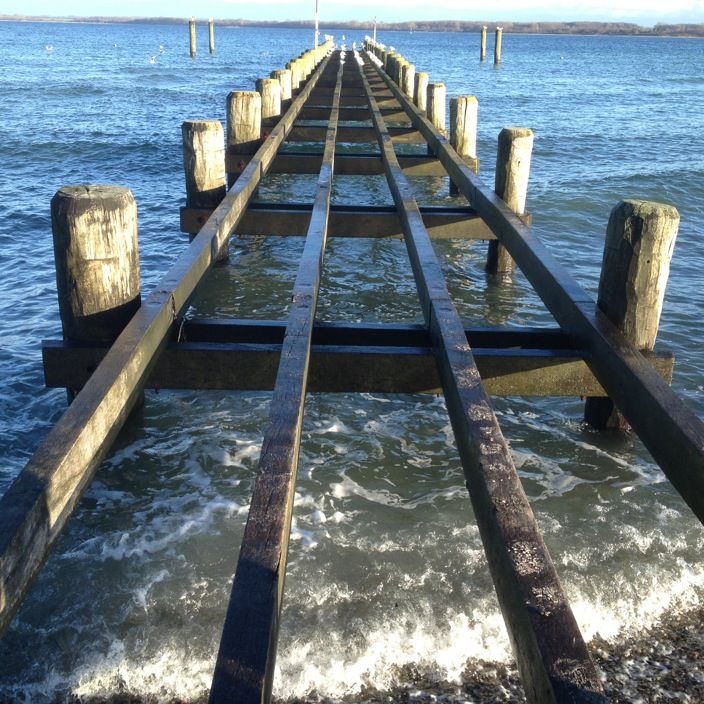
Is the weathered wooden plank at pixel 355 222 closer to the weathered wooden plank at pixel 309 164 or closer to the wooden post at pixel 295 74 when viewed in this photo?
the weathered wooden plank at pixel 309 164

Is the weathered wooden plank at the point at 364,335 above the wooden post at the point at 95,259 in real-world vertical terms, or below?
below

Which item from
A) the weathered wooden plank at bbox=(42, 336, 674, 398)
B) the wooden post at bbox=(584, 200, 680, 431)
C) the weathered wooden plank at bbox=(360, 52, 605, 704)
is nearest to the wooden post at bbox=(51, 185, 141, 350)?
the weathered wooden plank at bbox=(42, 336, 674, 398)

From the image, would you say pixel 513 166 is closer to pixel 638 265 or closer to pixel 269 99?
pixel 638 265

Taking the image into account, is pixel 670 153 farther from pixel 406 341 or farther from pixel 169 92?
pixel 169 92

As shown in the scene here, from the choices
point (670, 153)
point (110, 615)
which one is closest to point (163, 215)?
point (110, 615)

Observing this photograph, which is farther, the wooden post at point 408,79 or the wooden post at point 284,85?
the wooden post at point 408,79

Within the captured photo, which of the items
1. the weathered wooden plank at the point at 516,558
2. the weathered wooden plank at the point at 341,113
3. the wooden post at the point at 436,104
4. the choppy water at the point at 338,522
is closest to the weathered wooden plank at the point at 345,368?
the weathered wooden plank at the point at 516,558

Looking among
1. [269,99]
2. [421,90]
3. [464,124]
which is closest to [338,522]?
[464,124]

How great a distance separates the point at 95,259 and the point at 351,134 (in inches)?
349

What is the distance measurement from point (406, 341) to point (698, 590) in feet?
5.82

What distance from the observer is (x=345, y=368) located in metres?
3.84

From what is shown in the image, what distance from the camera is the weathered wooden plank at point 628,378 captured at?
285 cm

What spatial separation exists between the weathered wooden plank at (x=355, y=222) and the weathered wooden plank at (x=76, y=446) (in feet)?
7.57

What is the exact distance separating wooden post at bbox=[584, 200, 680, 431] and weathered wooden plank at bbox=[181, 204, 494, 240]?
2.77 metres
